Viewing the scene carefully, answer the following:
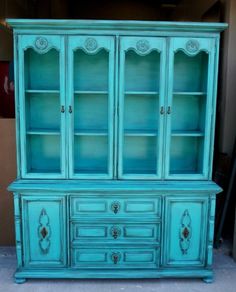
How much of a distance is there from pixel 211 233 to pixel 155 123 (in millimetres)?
977

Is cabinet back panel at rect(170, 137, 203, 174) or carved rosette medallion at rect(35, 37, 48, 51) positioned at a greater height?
carved rosette medallion at rect(35, 37, 48, 51)

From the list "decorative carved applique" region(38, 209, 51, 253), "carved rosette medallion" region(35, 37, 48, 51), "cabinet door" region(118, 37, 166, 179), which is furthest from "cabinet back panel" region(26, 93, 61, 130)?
"decorative carved applique" region(38, 209, 51, 253)

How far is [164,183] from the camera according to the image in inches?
90.0

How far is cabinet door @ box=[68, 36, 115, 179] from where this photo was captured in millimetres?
2258

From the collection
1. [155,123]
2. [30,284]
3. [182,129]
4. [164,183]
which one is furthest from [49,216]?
[182,129]

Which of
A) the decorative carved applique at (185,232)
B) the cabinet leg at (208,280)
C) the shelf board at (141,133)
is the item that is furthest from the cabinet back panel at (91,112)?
the cabinet leg at (208,280)

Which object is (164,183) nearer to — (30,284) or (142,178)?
(142,178)

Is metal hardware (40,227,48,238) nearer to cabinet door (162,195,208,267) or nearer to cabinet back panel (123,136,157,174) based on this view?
cabinet back panel (123,136,157,174)

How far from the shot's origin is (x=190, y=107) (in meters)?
2.50

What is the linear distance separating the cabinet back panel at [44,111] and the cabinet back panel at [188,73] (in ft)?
3.28

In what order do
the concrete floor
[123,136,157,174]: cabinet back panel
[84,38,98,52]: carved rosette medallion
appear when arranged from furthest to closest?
[123,136,157,174]: cabinet back panel
the concrete floor
[84,38,98,52]: carved rosette medallion

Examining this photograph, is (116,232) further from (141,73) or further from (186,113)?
(141,73)

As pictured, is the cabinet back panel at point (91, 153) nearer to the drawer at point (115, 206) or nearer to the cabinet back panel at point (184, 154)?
the drawer at point (115, 206)

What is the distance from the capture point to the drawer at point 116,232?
2281 millimetres
